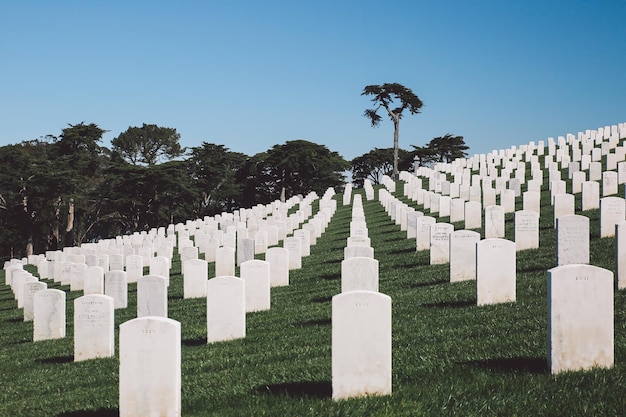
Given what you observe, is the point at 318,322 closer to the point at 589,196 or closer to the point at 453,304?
the point at 453,304

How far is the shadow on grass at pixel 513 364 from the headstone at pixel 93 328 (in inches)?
225

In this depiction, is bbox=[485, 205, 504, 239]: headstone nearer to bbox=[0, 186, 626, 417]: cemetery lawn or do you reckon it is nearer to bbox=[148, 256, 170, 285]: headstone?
bbox=[0, 186, 626, 417]: cemetery lawn

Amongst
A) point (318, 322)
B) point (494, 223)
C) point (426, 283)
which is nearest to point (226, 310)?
point (318, 322)

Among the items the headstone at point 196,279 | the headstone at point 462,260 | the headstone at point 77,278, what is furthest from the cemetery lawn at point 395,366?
the headstone at point 77,278

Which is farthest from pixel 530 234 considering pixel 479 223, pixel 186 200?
pixel 186 200

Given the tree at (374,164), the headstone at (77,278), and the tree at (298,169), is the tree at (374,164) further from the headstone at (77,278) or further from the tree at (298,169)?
the headstone at (77,278)

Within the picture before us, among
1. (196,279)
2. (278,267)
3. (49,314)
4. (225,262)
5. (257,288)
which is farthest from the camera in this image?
(225,262)

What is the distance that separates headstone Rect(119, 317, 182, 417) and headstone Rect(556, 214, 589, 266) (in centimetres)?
820

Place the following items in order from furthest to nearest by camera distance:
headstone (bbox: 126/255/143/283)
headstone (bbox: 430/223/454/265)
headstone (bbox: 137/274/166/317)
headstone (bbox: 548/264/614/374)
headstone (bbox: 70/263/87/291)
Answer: headstone (bbox: 70/263/87/291) < headstone (bbox: 126/255/143/283) < headstone (bbox: 430/223/454/265) < headstone (bbox: 137/274/166/317) < headstone (bbox: 548/264/614/374)

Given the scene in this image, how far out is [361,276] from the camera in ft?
39.7

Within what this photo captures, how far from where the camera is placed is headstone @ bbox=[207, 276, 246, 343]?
34.1ft

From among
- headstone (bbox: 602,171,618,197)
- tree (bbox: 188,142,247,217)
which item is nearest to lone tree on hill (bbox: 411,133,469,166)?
tree (bbox: 188,142,247,217)

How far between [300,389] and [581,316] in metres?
2.88

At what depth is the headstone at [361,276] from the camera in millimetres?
12062
